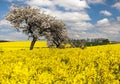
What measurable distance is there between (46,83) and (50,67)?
11.7ft

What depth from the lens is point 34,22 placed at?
Answer: 1703 inches

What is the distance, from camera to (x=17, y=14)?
44531mm

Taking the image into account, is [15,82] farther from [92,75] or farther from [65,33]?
[65,33]

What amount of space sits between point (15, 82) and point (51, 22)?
40.2m

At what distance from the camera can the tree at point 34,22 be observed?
142 ft

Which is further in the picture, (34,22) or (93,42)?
(93,42)

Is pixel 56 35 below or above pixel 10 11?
below

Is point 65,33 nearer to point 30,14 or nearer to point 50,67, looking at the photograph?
point 30,14

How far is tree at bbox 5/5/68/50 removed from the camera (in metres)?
43.2

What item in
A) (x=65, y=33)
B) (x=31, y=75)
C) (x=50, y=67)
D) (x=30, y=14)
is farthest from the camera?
(x=65, y=33)

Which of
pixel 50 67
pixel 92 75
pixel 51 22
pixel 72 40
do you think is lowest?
pixel 72 40

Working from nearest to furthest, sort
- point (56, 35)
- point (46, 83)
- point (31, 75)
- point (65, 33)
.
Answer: point (46, 83) < point (31, 75) < point (56, 35) < point (65, 33)

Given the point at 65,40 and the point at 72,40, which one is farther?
the point at 72,40

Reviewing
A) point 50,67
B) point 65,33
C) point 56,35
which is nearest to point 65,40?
point 65,33
